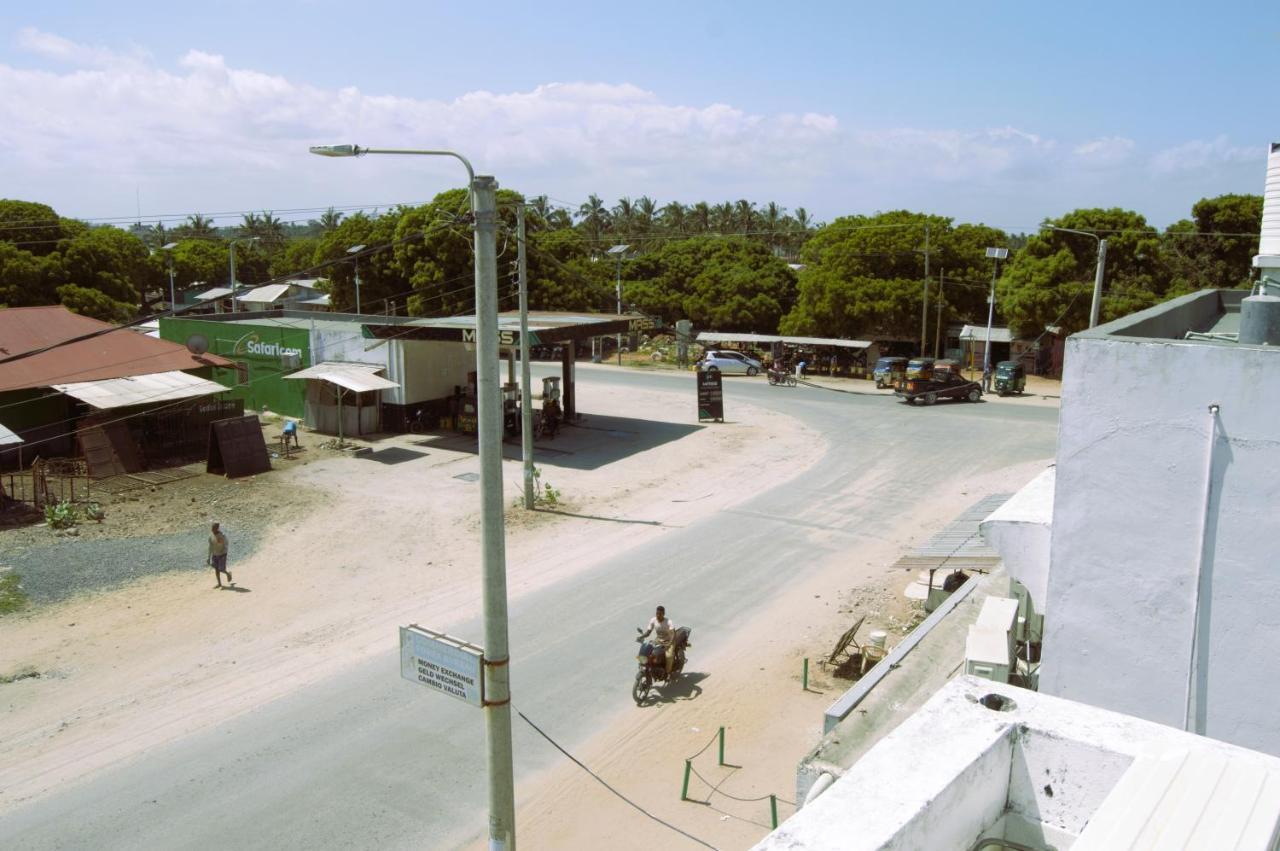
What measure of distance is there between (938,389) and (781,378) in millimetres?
7764

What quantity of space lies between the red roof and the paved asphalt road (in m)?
18.5

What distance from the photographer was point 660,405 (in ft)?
124

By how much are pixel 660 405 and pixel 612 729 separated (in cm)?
2583

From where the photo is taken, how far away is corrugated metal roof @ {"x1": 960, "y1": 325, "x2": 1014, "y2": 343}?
47312 mm

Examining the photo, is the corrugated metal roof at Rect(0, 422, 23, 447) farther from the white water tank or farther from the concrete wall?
the white water tank

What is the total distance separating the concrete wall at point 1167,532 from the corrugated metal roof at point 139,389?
25086 mm

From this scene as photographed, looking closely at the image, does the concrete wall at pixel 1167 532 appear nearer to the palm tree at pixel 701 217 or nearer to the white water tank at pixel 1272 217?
the white water tank at pixel 1272 217

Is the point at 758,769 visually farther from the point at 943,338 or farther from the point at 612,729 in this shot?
the point at 943,338

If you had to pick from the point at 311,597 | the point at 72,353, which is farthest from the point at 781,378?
the point at 311,597

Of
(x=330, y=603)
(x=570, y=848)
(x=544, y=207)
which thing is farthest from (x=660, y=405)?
(x=544, y=207)

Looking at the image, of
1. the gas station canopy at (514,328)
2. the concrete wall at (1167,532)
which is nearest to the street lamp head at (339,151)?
the concrete wall at (1167,532)

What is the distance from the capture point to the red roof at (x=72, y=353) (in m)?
26.6

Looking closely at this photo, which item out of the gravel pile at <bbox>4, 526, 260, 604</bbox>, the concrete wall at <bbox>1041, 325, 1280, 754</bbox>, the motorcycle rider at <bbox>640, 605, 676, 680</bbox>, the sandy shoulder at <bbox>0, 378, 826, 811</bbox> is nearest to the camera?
the concrete wall at <bbox>1041, 325, 1280, 754</bbox>

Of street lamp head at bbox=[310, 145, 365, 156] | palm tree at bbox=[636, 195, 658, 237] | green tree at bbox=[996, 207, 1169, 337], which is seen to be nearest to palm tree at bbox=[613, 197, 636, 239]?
palm tree at bbox=[636, 195, 658, 237]
